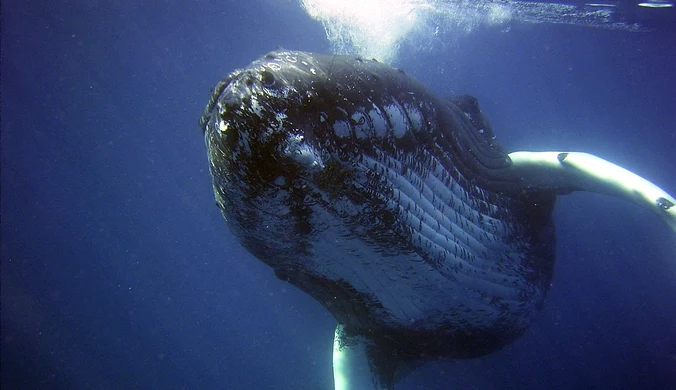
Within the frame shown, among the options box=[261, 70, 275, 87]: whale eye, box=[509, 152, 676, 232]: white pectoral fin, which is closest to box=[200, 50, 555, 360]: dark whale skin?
box=[261, 70, 275, 87]: whale eye

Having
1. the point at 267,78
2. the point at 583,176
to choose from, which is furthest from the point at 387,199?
the point at 583,176

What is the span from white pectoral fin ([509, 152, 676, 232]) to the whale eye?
3705 millimetres

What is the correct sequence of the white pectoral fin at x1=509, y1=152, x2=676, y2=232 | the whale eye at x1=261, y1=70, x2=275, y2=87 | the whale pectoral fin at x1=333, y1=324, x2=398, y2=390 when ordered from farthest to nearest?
the whale pectoral fin at x1=333, y1=324, x2=398, y2=390 → the white pectoral fin at x1=509, y1=152, x2=676, y2=232 → the whale eye at x1=261, y1=70, x2=275, y2=87

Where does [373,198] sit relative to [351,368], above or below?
above

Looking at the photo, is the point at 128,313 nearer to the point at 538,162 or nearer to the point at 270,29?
the point at 270,29

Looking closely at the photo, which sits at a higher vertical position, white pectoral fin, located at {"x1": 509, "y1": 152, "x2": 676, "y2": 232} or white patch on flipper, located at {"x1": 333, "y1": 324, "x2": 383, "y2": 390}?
white pectoral fin, located at {"x1": 509, "y1": 152, "x2": 676, "y2": 232}

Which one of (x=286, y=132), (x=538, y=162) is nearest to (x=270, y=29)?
(x=538, y=162)

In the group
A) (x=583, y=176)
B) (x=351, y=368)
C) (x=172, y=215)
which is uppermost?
(x=172, y=215)

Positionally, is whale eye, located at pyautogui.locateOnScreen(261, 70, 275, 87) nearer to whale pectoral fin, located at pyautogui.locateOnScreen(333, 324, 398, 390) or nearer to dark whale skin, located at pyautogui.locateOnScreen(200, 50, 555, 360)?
dark whale skin, located at pyautogui.locateOnScreen(200, 50, 555, 360)

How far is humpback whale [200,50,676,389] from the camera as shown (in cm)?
195

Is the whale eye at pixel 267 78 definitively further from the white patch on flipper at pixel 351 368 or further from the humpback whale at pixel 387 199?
the white patch on flipper at pixel 351 368

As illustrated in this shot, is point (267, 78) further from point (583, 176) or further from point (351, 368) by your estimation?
point (351, 368)

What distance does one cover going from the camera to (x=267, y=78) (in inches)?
74.2

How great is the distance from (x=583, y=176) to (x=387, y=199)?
11.5 ft
